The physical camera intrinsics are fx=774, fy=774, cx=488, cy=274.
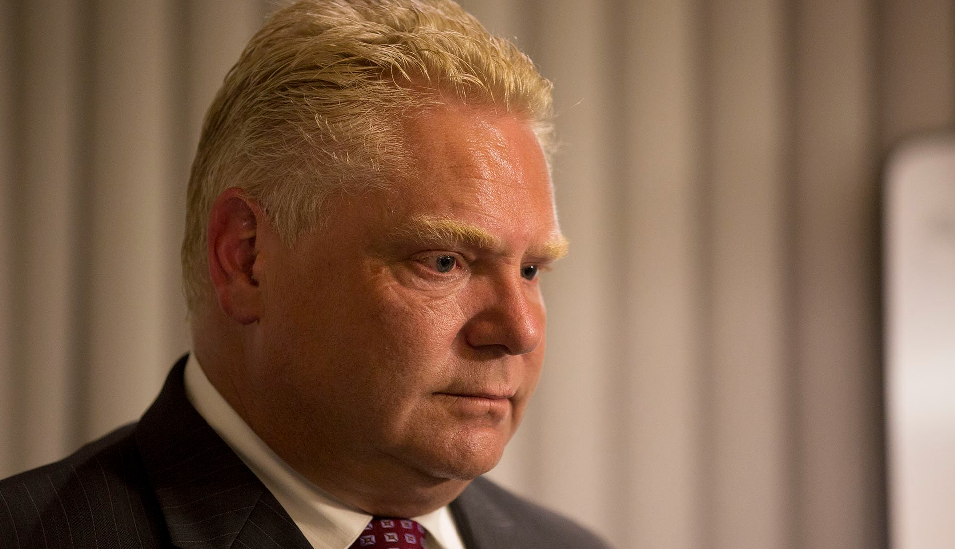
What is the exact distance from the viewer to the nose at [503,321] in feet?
3.64

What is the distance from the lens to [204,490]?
44.6 inches

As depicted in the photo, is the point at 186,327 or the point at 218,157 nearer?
the point at 218,157

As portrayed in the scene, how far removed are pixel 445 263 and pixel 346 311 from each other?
0.16 metres

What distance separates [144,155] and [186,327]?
433mm

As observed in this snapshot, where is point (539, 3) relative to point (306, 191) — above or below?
above

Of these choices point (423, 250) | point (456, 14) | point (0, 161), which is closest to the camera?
point (423, 250)

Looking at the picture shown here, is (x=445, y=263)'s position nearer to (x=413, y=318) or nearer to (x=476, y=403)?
(x=413, y=318)

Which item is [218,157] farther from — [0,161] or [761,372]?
[761,372]

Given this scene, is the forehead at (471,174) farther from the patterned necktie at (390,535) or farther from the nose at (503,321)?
the patterned necktie at (390,535)

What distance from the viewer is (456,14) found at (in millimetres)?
1373

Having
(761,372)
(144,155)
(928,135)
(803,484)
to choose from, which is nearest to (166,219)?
(144,155)

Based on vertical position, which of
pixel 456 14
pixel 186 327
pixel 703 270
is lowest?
pixel 186 327

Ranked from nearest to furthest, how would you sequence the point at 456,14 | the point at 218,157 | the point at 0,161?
the point at 218,157, the point at 456,14, the point at 0,161

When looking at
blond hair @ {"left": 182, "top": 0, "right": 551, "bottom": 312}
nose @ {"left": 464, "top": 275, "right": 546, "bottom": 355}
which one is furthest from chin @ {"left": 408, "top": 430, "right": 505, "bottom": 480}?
blond hair @ {"left": 182, "top": 0, "right": 551, "bottom": 312}
